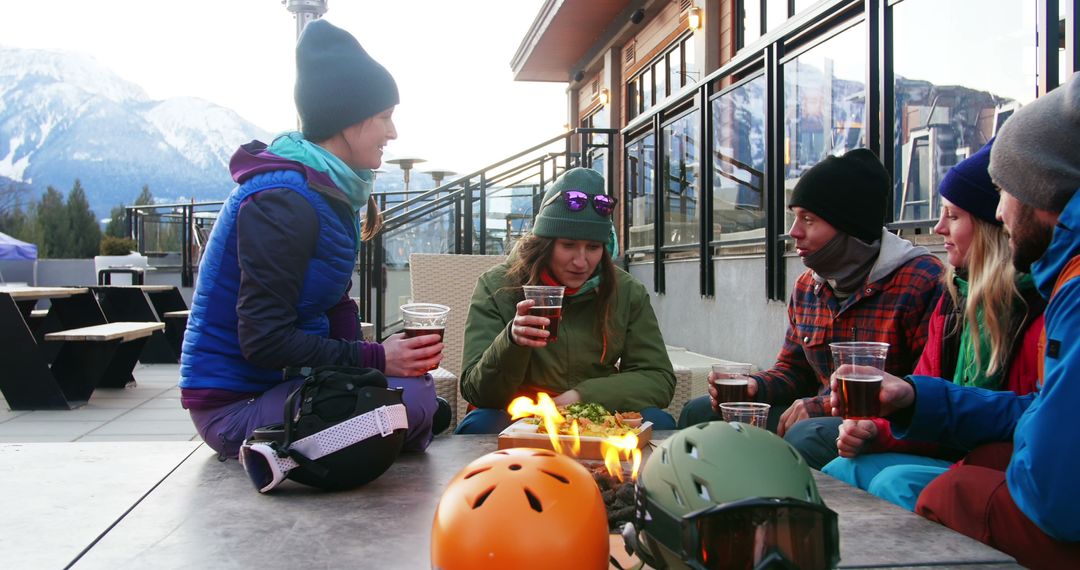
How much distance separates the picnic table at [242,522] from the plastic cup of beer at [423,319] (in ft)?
1.22

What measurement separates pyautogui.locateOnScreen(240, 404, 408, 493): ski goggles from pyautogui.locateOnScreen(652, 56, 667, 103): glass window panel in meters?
11.0

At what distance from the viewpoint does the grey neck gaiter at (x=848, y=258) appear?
10.5 feet

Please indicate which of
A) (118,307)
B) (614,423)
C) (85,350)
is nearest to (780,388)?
(614,423)

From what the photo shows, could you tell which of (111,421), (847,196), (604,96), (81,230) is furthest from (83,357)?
(81,230)

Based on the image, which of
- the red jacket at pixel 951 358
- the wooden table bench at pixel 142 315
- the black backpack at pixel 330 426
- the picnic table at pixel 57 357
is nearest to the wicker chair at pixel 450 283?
the red jacket at pixel 951 358

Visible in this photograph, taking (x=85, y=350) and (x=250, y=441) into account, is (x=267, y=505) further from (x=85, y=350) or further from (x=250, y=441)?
(x=85, y=350)

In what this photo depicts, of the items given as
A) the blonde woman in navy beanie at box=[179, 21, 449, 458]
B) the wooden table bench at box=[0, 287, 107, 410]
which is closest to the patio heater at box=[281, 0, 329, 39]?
the wooden table bench at box=[0, 287, 107, 410]

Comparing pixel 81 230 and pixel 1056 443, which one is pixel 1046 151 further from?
pixel 81 230

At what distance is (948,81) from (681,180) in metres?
3.06

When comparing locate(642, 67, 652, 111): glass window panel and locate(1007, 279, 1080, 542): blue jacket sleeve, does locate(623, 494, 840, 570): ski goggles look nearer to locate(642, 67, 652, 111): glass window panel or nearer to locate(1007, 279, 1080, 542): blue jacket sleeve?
locate(1007, 279, 1080, 542): blue jacket sleeve

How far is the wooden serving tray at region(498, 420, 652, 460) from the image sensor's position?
2312mm

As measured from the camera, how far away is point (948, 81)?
12.7 feet

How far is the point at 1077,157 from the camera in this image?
5.74ft

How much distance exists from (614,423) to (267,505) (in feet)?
3.50
